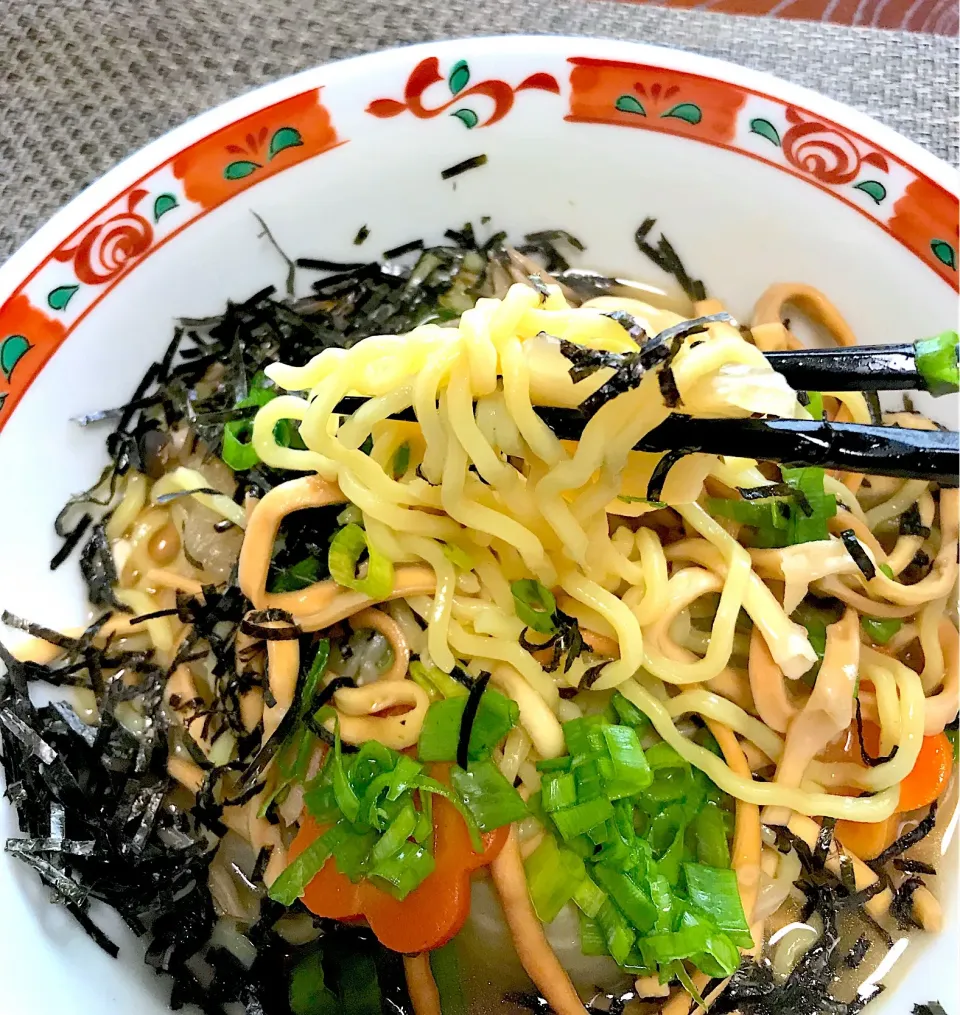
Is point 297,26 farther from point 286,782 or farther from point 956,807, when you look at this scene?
point 956,807

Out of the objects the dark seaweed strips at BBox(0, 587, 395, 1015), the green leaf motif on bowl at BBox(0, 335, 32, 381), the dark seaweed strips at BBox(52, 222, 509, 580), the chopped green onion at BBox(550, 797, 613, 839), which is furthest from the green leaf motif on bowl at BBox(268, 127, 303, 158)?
the chopped green onion at BBox(550, 797, 613, 839)

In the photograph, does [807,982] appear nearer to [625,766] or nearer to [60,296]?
[625,766]

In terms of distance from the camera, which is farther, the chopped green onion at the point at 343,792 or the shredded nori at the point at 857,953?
the shredded nori at the point at 857,953

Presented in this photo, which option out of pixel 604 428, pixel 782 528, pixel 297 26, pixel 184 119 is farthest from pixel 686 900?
pixel 297 26

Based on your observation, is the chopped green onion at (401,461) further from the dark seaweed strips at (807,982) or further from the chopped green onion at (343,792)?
the dark seaweed strips at (807,982)

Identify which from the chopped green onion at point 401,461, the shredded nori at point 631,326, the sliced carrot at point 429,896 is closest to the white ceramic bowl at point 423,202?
the sliced carrot at point 429,896

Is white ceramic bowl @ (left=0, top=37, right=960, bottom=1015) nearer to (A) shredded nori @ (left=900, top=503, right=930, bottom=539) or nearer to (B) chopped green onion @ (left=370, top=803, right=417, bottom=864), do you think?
(A) shredded nori @ (left=900, top=503, right=930, bottom=539)
